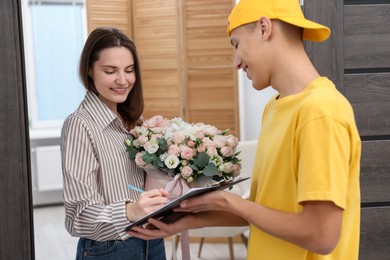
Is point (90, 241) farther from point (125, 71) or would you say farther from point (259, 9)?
point (259, 9)

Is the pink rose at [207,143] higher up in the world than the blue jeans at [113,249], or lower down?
higher up

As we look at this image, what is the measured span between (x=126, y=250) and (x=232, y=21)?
0.84 meters

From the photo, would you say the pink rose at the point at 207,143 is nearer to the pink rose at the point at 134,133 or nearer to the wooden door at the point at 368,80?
the pink rose at the point at 134,133

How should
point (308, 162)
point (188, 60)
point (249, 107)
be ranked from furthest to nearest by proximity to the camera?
point (249, 107)
point (188, 60)
point (308, 162)

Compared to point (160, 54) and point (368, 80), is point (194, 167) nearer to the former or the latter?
point (368, 80)

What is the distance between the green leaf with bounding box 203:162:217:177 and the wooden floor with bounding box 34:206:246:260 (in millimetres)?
2569

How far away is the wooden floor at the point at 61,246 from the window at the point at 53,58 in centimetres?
137

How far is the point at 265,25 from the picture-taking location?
123 cm

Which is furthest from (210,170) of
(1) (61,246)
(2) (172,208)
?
(1) (61,246)

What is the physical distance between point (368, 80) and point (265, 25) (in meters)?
1.24

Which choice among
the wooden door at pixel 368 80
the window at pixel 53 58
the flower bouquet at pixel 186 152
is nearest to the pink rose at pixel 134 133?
the flower bouquet at pixel 186 152

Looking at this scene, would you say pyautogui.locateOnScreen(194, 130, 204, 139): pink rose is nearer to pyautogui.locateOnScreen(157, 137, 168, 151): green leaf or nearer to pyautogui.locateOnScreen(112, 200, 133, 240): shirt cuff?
pyautogui.locateOnScreen(157, 137, 168, 151): green leaf

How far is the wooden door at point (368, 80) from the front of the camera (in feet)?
7.52

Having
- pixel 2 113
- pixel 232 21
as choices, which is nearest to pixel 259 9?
pixel 232 21
